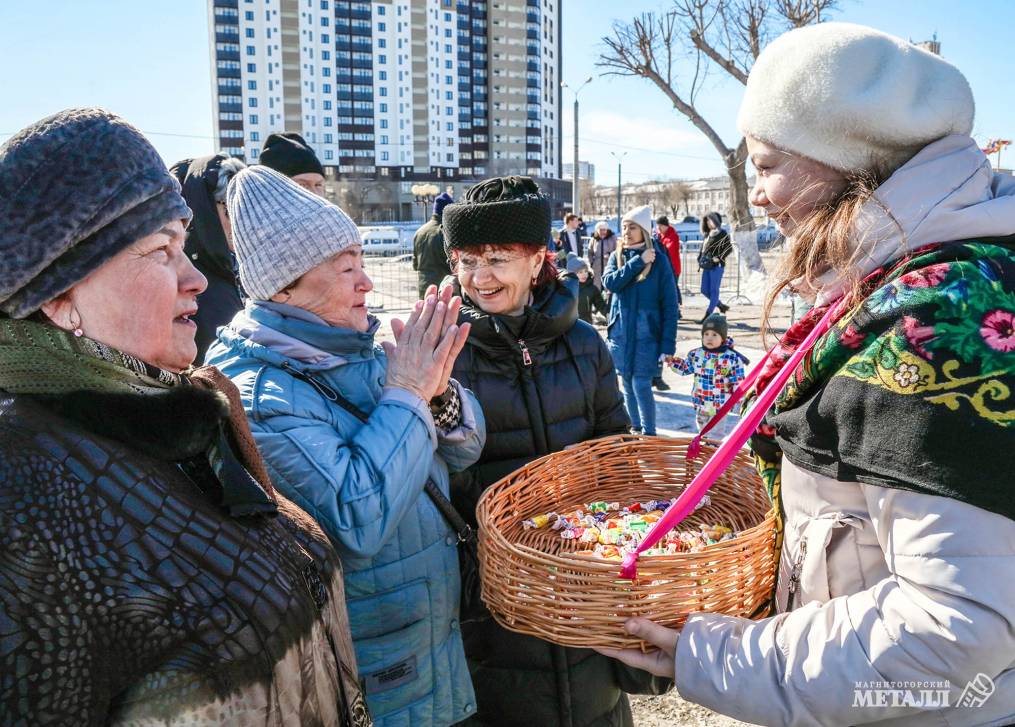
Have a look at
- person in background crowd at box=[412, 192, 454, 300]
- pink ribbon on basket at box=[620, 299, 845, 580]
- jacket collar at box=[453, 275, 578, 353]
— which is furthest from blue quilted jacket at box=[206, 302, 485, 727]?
person in background crowd at box=[412, 192, 454, 300]

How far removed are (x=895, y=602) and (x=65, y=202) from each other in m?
1.49

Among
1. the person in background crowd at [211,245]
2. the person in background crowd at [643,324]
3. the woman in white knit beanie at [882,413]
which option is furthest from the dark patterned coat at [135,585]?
the person in background crowd at [643,324]

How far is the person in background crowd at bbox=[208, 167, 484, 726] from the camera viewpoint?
1.60 m

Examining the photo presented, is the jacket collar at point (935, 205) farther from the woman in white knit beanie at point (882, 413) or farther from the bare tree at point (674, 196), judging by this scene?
the bare tree at point (674, 196)

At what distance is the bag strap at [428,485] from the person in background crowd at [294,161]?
298 centimetres

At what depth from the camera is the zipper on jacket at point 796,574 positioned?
135cm

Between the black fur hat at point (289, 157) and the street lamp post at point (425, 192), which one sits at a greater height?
the street lamp post at point (425, 192)

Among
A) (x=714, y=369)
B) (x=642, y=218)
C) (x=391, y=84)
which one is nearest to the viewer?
(x=714, y=369)

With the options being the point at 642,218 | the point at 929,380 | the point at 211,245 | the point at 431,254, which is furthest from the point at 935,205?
the point at 642,218

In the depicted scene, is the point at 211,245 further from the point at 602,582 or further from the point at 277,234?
the point at 602,582

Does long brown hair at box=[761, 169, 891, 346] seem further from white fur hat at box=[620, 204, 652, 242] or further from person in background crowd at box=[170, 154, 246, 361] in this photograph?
white fur hat at box=[620, 204, 652, 242]

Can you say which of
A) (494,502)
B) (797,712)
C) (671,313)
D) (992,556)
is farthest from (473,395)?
(671,313)

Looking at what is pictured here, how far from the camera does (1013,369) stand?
3.52 feet

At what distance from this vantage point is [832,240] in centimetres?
128
